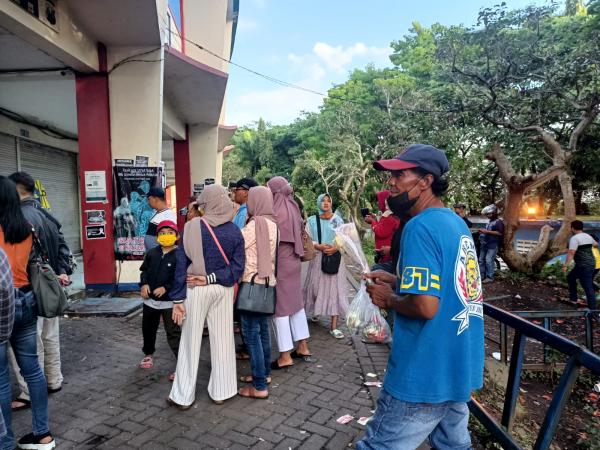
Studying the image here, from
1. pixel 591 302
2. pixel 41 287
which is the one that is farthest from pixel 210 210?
pixel 591 302

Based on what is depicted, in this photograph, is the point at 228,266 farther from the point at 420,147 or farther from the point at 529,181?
the point at 529,181

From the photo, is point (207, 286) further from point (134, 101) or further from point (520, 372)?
point (134, 101)

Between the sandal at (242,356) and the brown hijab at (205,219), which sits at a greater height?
the brown hijab at (205,219)

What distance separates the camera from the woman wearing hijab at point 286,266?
4.29 m

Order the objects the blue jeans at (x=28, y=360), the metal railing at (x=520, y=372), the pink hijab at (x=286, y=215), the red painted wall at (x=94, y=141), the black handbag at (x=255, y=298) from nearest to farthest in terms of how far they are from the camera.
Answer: the metal railing at (x=520, y=372) → the blue jeans at (x=28, y=360) → the black handbag at (x=255, y=298) → the pink hijab at (x=286, y=215) → the red painted wall at (x=94, y=141)

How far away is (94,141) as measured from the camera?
6.99 metres

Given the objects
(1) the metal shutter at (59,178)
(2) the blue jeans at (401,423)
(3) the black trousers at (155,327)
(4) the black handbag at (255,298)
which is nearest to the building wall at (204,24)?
(1) the metal shutter at (59,178)

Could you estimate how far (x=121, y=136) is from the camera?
712 centimetres

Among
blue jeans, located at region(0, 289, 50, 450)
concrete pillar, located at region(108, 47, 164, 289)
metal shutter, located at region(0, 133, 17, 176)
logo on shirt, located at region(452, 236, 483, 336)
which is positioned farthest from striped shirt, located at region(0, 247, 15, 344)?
metal shutter, located at region(0, 133, 17, 176)

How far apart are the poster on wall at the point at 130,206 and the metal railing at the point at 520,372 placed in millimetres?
5884

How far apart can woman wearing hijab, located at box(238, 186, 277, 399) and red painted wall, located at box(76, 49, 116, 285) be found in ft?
14.1

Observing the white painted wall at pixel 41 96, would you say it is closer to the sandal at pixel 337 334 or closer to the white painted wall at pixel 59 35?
the white painted wall at pixel 59 35

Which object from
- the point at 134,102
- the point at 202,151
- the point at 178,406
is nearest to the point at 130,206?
the point at 134,102

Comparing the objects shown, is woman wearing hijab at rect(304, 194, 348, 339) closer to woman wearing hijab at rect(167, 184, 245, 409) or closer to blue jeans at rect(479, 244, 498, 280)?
woman wearing hijab at rect(167, 184, 245, 409)
